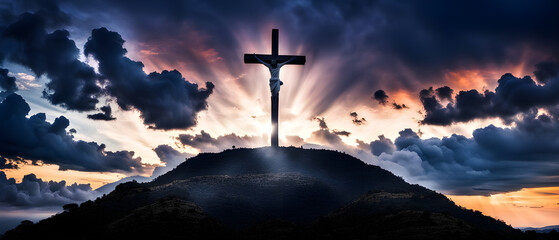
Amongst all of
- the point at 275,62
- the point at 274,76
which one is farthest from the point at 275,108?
the point at 275,62

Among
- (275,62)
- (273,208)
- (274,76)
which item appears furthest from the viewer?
(275,62)

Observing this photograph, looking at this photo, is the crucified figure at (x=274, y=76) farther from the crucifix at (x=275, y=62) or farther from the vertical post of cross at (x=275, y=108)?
the vertical post of cross at (x=275, y=108)

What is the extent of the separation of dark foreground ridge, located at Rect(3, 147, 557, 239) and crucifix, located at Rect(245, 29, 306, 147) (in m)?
5.06

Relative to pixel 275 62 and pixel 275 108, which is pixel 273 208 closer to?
pixel 275 108

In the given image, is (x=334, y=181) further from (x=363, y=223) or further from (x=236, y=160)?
(x=363, y=223)

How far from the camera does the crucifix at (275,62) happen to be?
4369 cm

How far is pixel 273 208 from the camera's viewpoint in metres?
34.4

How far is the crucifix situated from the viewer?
143 feet

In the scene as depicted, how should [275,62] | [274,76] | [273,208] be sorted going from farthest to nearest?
[275,62], [274,76], [273,208]

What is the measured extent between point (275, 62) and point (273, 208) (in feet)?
55.3

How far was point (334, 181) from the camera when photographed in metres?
43.3

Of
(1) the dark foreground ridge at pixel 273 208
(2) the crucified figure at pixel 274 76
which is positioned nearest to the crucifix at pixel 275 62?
(2) the crucified figure at pixel 274 76

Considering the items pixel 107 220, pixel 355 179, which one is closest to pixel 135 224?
pixel 107 220

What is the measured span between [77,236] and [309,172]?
25793mm
